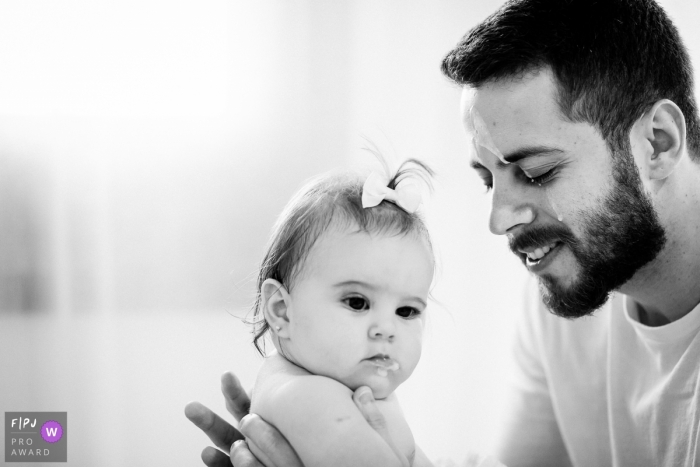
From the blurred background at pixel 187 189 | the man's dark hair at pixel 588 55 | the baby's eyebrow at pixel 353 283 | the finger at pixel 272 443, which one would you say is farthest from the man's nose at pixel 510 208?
the blurred background at pixel 187 189

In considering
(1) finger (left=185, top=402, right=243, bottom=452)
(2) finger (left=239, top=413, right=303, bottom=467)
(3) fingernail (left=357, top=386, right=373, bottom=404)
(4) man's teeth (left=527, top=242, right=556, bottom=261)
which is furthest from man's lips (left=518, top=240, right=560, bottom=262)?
(1) finger (left=185, top=402, right=243, bottom=452)

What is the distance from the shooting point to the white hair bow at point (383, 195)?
0.97m

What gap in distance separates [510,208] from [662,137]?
0.31 m

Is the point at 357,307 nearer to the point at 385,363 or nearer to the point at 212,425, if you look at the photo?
the point at 385,363

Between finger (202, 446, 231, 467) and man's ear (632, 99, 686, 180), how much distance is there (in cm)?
93

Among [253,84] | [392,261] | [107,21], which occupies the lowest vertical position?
[392,261]

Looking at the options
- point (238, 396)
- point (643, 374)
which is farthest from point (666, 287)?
point (238, 396)

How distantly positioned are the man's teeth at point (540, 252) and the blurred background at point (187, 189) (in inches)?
34.0

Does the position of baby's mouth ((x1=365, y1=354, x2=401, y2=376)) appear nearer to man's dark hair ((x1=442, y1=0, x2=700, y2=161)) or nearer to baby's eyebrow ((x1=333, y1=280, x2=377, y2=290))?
baby's eyebrow ((x1=333, y1=280, x2=377, y2=290))

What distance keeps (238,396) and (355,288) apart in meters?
0.47

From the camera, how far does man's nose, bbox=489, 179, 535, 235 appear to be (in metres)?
1.11

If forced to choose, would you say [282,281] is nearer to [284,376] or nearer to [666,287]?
[284,376]

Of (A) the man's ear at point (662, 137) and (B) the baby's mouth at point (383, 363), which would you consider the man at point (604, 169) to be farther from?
(B) the baby's mouth at point (383, 363)

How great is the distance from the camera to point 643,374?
1228 mm
